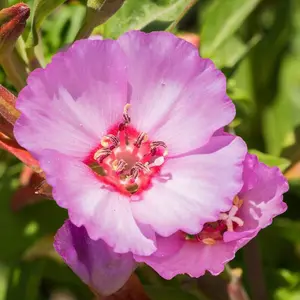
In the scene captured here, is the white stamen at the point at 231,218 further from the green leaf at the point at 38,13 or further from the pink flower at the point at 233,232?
the green leaf at the point at 38,13

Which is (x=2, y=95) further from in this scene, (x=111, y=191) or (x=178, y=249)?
(x=178, y=249)

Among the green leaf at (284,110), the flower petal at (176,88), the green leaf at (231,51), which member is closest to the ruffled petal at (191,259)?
the flower petal at (176,88)

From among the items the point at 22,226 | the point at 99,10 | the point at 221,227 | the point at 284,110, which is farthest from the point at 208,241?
the point at 284,110

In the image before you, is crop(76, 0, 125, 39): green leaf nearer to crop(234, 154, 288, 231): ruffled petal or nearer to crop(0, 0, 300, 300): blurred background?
crop(0, 0, 300, 300): blurred background

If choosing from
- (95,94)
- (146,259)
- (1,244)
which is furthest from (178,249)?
(1,244)

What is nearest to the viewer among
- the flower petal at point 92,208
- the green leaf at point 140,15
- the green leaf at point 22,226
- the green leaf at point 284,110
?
the flower petal at point 92,208
